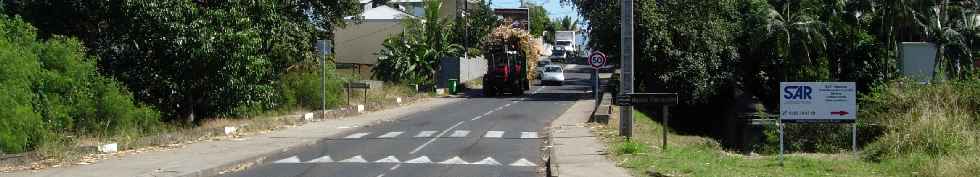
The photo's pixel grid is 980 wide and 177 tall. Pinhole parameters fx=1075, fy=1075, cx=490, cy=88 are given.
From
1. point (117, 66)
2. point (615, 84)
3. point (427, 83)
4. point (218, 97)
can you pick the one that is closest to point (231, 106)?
point (218, 97)

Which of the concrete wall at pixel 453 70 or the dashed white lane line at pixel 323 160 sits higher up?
the concrete wall at pixel 453 70

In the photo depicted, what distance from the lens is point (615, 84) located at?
153 ft

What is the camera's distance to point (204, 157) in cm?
1816

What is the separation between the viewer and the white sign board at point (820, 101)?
15.8 meters

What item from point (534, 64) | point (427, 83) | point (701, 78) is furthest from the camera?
point (534, 64)

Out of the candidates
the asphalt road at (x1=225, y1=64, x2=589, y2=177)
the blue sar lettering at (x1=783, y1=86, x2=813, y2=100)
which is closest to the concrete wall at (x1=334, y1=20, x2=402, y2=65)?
the asphalt road at (x1=225, y1=64, x2=589, y2=177)

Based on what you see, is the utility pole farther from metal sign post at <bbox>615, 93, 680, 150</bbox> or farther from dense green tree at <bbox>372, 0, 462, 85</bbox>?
dense green tree at <bbox>372, 0, 462, 85</bbox>

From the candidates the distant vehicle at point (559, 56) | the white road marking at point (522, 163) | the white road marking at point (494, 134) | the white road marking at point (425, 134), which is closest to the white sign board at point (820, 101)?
the white road marking at point (522, 163)

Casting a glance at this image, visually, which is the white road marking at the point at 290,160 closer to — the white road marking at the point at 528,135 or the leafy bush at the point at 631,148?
the leafy bush at the point at 631,148

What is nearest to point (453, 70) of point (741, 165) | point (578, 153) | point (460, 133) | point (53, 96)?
point (460, 133)

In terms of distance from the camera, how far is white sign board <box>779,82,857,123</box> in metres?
15.8

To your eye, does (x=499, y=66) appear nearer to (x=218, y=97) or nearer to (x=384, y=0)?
(x=218, y=97)

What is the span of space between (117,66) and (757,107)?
25.1 meters

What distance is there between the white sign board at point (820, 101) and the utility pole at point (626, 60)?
501cm
